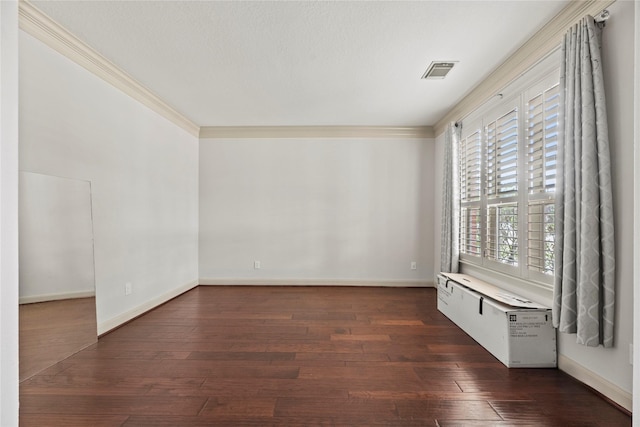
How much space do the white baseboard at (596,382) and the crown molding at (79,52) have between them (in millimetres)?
4685

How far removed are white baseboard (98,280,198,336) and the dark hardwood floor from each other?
0.09m

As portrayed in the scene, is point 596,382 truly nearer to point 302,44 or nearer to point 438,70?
point 438,70

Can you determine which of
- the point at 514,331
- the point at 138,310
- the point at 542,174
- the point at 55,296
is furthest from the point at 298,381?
the point at 542,174

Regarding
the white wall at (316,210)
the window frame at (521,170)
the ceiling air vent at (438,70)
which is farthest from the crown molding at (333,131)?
the ceiling air vent at (438,70)

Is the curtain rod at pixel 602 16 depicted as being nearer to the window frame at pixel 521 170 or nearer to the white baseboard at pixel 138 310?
the window frame at pixel 521 170

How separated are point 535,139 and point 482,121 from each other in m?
1.04

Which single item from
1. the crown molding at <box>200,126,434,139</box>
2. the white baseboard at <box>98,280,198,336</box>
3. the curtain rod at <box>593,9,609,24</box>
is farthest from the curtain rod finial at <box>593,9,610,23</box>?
the white baseboard at <box>98,280,198,336</box>

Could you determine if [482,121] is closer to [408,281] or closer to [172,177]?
[408,281]

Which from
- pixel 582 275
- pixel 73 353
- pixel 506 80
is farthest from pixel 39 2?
pixel 582 275

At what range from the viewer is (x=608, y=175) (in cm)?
186

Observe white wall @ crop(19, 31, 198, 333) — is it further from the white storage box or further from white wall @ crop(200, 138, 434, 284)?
the white storage box

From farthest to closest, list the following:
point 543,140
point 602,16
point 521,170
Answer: point 521,170 < point 543,140 < point 602,16
